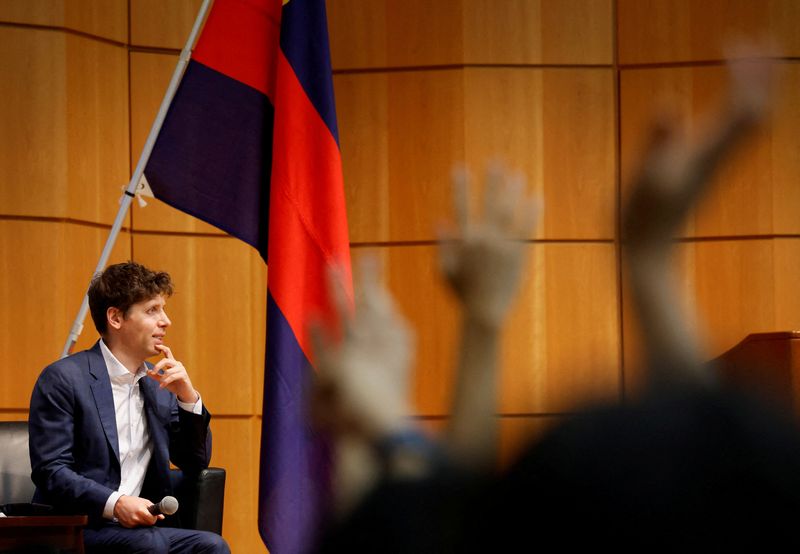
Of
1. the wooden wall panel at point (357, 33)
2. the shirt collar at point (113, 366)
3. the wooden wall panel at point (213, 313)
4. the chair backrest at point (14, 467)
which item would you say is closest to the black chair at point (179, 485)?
the chair backrest at point (14, 467)

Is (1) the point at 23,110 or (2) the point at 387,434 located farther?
(1) the point at 23,110

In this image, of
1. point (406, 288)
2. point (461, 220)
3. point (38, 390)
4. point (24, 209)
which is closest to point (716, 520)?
point (461, 220)

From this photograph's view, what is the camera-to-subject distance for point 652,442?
0.33 metres

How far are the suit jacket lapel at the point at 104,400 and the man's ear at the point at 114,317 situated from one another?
0.37 ft

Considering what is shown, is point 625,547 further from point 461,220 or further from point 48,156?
point 48,156

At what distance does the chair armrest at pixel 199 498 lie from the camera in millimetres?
3051

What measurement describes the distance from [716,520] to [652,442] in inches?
1.2

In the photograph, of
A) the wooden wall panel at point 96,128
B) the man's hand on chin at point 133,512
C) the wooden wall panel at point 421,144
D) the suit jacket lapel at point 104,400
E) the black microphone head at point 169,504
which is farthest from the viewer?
the wooden wall panel at point 421,144

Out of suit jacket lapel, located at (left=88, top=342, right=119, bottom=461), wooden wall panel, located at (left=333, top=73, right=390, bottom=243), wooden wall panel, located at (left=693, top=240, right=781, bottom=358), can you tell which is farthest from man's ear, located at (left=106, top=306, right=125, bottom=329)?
wooden wall panel, located at (left=693, top=240, right=781, bottom=358)

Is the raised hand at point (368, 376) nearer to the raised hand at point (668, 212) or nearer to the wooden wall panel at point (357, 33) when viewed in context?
the raised hand at point (668, 212)

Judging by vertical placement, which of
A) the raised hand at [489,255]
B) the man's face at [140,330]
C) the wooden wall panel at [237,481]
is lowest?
the wooden wall panel at [237,481]

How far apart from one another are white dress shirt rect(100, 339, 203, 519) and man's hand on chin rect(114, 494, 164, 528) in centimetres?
14

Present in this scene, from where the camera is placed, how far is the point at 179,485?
3061 millimetres

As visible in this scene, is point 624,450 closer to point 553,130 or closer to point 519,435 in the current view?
point 519,435
